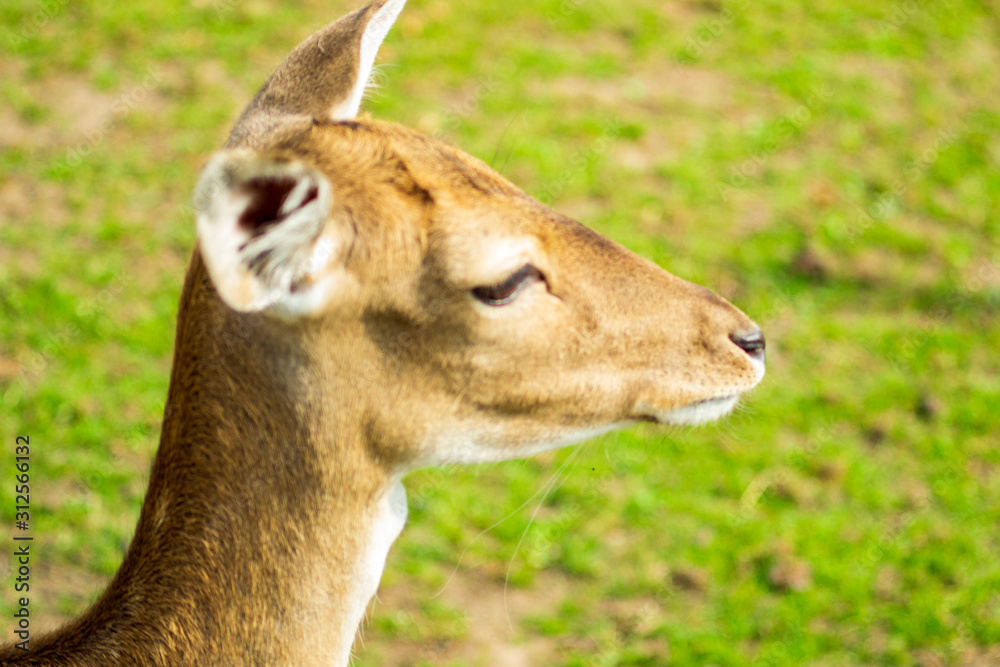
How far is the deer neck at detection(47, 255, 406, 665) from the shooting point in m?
2.48

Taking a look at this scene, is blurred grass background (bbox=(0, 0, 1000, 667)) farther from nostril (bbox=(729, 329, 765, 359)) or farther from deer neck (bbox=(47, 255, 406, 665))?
deer neck (bbox=(47, 255, 406, 665))

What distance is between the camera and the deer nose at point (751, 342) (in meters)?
2.83

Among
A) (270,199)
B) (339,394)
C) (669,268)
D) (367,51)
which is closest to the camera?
(270,199)

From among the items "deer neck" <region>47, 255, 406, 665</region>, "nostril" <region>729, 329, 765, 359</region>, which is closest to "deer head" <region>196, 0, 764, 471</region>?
"nostril" <region>729, 329, 765, 359</region>

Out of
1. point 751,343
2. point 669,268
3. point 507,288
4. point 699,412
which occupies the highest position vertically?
point 507,288

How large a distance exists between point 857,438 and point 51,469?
4.46m

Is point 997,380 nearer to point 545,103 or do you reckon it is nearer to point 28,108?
point 545,103

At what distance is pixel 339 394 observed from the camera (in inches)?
97.6

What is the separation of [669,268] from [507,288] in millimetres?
3993

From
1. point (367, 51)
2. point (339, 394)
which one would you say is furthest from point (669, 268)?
point (339, 394)

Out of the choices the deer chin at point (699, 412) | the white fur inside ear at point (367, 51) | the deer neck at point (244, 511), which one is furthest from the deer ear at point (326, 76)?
the deer chin at point (699, 412)

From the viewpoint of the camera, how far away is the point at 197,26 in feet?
25.9

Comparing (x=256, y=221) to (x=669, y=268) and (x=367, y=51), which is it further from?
(x=669, y=268)

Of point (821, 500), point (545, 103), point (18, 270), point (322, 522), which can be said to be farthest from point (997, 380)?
point (18, 270)
